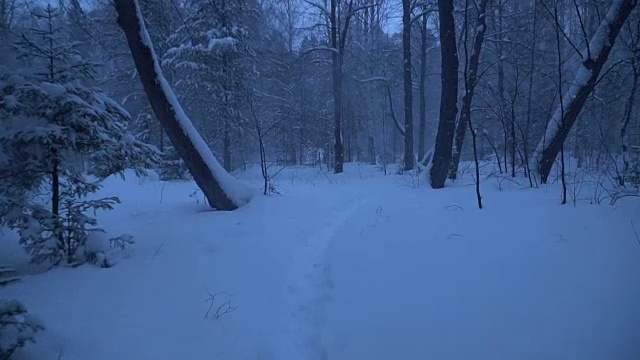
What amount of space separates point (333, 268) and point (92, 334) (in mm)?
2160

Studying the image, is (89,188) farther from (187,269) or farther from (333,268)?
(333,268)

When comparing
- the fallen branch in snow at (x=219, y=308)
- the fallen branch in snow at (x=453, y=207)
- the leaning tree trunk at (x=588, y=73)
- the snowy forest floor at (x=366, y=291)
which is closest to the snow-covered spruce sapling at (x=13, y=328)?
the snowy forest floor at (x=366, y=291)

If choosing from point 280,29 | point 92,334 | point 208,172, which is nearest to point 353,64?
point 280,29

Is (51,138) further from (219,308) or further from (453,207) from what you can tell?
(453,207)

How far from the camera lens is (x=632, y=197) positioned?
4.70 m

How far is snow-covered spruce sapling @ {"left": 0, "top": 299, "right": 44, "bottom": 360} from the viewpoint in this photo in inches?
77.5

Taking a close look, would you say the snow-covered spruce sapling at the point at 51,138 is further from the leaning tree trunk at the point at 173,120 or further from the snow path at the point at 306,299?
the snow path at the point at 306,299

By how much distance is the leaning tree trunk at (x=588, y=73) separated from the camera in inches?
243

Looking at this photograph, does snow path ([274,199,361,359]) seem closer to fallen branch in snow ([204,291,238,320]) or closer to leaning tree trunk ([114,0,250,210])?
fallen branch in snow ([204,291,238,320])

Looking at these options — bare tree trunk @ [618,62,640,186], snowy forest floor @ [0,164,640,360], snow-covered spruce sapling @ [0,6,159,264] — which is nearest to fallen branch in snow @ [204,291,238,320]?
snowy forest floor @ [0,164,640,360]

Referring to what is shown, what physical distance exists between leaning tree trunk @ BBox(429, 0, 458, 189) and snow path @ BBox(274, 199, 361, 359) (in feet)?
12.2

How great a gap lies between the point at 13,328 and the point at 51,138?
193cm

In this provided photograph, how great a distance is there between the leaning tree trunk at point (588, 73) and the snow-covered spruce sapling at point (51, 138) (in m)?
7.10

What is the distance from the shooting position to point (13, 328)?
2.03 m
